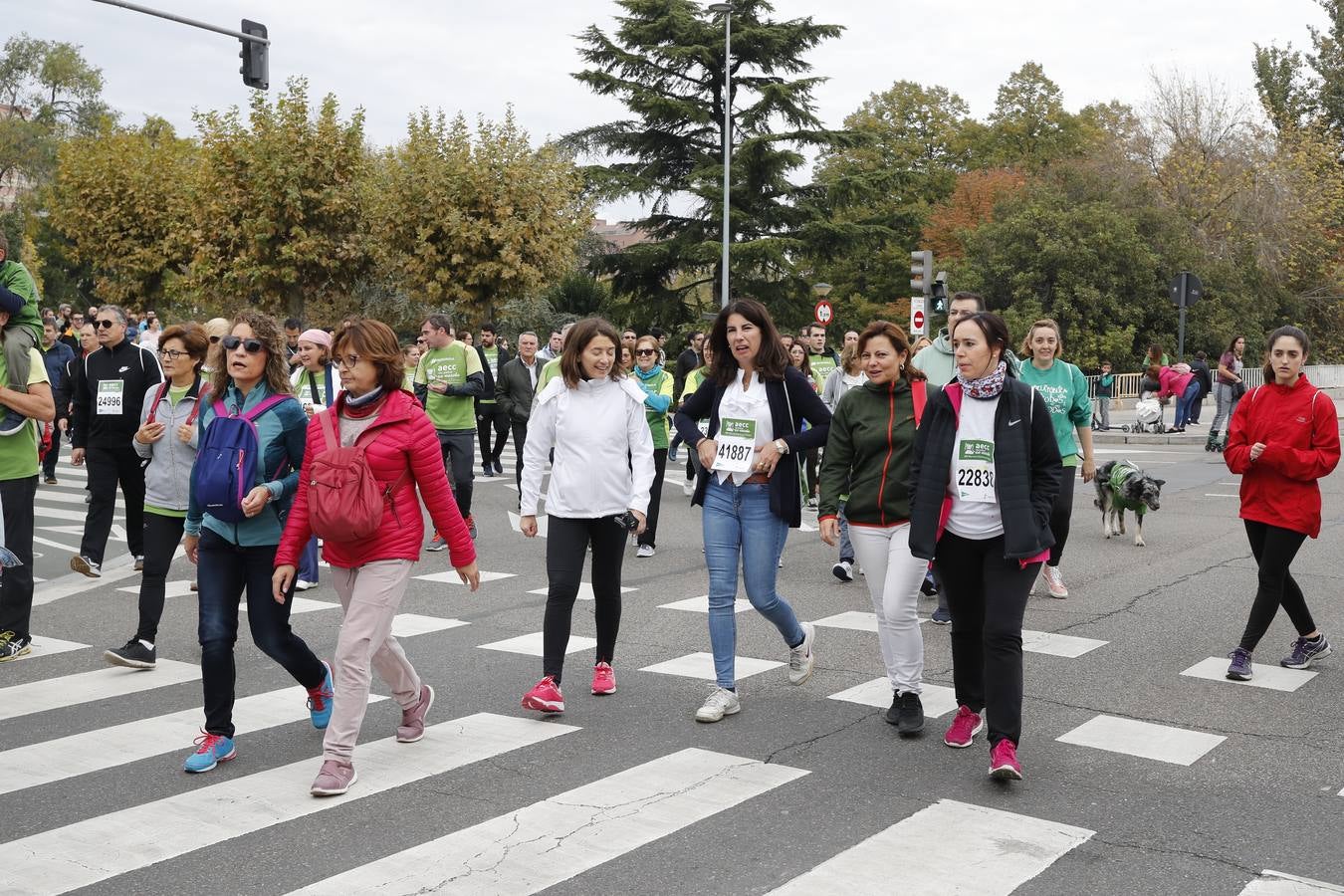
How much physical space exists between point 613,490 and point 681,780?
1.53 metres

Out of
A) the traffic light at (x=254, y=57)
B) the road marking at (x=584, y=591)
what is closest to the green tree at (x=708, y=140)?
the traffic light at (x=254, y=57)

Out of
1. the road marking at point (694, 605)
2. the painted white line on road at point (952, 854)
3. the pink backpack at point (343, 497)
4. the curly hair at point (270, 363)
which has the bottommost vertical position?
the road marking at point (694, 605)

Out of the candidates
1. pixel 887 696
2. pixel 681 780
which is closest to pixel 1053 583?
pixel 887 696

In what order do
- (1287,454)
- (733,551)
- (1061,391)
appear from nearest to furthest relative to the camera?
(733,551), (1287,454), (1061,391)

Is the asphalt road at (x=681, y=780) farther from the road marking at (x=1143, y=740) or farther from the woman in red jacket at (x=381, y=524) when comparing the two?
the woman in red jacket at (x=381, y=524)

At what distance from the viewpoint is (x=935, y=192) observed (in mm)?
58281

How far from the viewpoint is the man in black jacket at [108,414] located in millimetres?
9445

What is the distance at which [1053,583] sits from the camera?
9344 mm

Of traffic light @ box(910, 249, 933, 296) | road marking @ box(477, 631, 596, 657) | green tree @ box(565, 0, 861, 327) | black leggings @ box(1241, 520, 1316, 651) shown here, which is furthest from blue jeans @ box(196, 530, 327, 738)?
green tree @ box(565, 0, 861, 327)

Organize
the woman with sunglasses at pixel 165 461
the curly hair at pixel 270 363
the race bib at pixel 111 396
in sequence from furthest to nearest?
the race bib at pixel 111 396, the woman with sunglasses at pixel 165 461, the curly hair at pixel 270 363

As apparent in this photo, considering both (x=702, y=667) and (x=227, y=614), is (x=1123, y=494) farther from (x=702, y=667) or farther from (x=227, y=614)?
(x=227, y=614)

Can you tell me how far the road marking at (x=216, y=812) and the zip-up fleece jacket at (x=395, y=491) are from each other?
84cm

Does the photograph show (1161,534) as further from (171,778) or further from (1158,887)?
(171,778)

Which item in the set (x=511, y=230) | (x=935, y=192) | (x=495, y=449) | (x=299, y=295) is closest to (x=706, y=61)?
(x=511, y=230)
